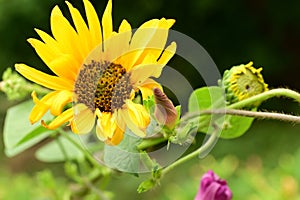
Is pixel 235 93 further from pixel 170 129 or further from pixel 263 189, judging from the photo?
pixel 263 189

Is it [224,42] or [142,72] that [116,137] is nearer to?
[142,72]

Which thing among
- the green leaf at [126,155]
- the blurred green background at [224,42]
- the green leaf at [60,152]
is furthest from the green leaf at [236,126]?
the blurred green background at [224,42]

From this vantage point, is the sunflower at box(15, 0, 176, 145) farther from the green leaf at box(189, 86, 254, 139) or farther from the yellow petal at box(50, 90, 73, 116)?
the green leaf at box(189, 86, 254, 139)

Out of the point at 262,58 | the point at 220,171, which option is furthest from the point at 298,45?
the point at 220,171

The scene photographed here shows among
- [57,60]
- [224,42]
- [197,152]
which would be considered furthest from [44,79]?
[224,42]

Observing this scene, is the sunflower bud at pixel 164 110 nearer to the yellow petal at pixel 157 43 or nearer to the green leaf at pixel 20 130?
the yellow petal at pixel 157 43

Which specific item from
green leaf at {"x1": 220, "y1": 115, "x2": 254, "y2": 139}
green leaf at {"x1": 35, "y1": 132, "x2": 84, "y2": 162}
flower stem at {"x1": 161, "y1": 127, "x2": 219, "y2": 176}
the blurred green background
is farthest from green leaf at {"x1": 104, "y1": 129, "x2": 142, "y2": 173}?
the blurred green background

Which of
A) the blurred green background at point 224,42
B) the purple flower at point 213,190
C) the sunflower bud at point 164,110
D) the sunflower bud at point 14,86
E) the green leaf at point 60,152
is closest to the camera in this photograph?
the sunflower bud at point 164,110
